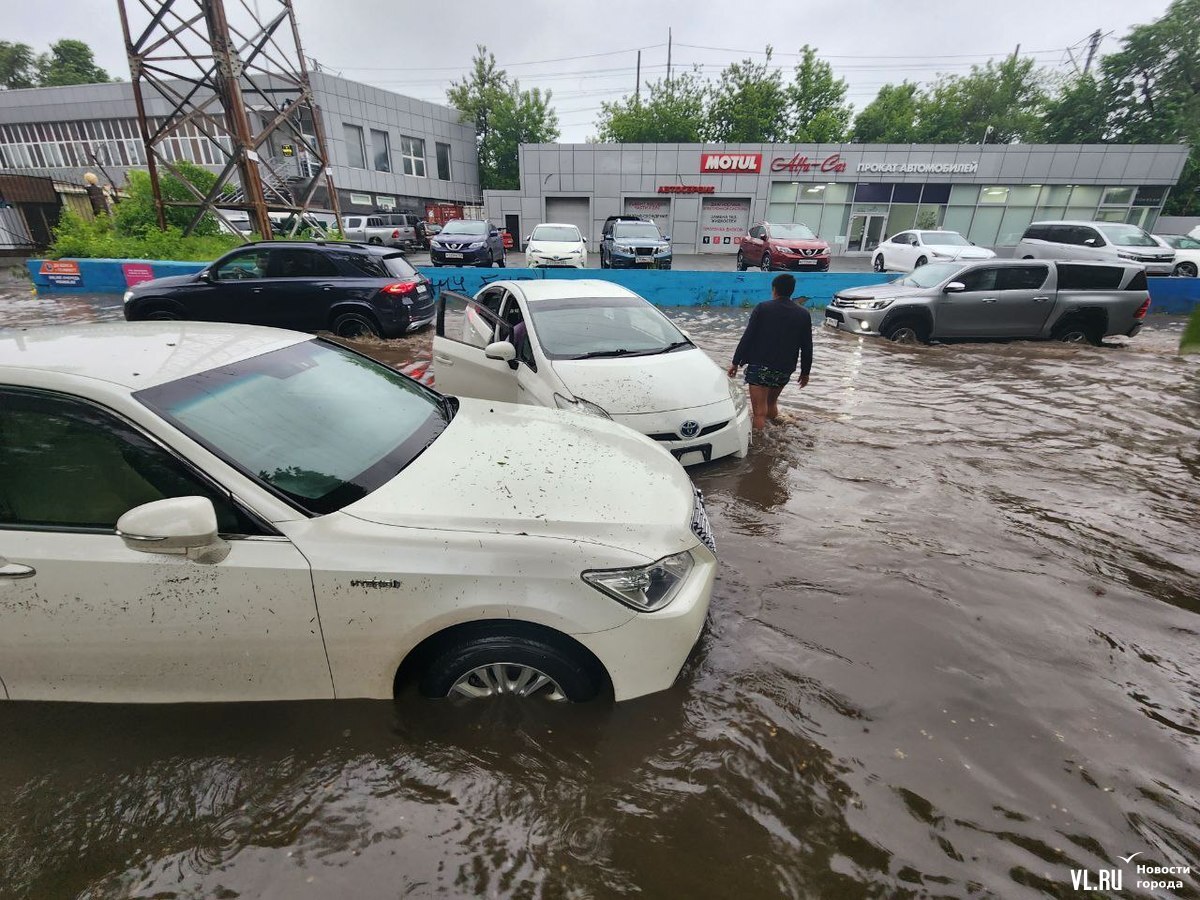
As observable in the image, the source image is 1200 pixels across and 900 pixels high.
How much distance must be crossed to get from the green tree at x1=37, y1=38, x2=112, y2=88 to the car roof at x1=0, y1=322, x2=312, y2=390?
79.3 m

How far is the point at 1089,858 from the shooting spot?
185 centimetres

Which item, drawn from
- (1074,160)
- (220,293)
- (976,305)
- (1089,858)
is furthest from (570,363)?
(1074,160)

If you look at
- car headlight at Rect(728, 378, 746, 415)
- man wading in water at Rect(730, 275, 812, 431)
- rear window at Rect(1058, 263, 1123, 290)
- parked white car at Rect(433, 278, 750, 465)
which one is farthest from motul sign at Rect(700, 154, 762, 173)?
car headlight at Rect(728, 378, 746, 415)

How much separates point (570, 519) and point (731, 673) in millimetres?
1235

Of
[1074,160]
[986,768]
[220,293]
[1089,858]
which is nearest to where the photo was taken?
[1089,858]

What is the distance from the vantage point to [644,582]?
2.16 meters

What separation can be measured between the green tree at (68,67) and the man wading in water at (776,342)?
261ft

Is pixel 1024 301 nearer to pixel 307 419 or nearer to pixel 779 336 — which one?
pixel 779 336

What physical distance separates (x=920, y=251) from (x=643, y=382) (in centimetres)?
1628

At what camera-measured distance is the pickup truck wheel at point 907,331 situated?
31.4 feet

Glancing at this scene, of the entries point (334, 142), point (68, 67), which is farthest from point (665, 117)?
point (68, 67)

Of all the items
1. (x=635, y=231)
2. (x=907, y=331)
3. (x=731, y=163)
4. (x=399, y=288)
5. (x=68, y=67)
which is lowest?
(x=907, y=331)

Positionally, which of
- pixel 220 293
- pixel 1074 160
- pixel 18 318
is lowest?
pixel 18 318

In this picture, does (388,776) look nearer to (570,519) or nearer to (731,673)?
(570,519)
